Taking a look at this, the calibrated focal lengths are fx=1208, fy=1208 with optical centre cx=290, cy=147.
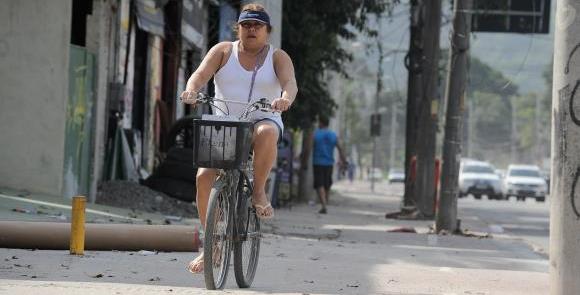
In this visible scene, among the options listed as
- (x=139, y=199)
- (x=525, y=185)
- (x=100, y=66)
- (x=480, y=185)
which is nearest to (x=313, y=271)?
(x=139, y=199)

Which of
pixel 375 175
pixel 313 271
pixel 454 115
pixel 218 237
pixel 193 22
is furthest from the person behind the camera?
pixel 375 175

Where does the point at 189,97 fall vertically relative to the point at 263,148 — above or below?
above

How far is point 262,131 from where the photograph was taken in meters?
7.19

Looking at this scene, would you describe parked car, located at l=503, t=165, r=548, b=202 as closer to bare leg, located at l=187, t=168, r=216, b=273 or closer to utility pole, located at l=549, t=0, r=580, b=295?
bare leg, located at l=187, t=168, r=216, b=273

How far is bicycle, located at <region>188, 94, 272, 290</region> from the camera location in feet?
22.3

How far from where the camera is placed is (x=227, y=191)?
23.3 feet

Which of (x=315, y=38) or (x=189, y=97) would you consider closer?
(x=189, y=97)

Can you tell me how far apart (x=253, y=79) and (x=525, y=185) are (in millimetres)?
40239

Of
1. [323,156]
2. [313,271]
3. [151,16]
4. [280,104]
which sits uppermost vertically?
[151,16]

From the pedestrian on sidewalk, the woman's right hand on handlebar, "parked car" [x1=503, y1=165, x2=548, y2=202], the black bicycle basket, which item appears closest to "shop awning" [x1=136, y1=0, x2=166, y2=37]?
the pedestrian on sidewalk

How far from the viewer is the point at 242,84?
292 inches

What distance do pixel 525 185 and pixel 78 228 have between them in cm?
3914

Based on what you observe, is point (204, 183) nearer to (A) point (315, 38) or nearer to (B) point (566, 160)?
(B) point (566, 160)

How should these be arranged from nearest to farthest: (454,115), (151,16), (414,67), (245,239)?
1. (245,239)
2. (454,115)
3. (151,16)
4. (414,67)
